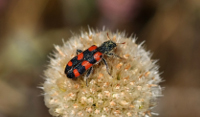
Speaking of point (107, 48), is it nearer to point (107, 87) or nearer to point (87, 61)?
point (87, 61)

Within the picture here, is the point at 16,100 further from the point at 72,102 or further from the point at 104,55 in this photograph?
the point at 104,55

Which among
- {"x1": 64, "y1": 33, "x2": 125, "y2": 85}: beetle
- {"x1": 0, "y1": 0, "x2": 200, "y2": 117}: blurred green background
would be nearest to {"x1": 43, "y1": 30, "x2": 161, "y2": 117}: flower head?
{"x1": 64, "y1": 33, "x2": 125, "y2": 85}: beetle

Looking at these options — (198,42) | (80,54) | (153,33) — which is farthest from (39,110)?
(198,42)

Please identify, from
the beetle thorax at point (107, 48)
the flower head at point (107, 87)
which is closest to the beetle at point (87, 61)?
the beetle thorax at point (107, 48)

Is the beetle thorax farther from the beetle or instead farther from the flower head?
the flower head

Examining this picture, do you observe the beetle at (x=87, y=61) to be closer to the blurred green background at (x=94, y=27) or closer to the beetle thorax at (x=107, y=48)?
the beetle thorax at (x=107, y=48)

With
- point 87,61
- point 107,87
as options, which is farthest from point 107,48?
point 107,87

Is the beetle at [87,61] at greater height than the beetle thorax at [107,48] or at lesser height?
lesser
